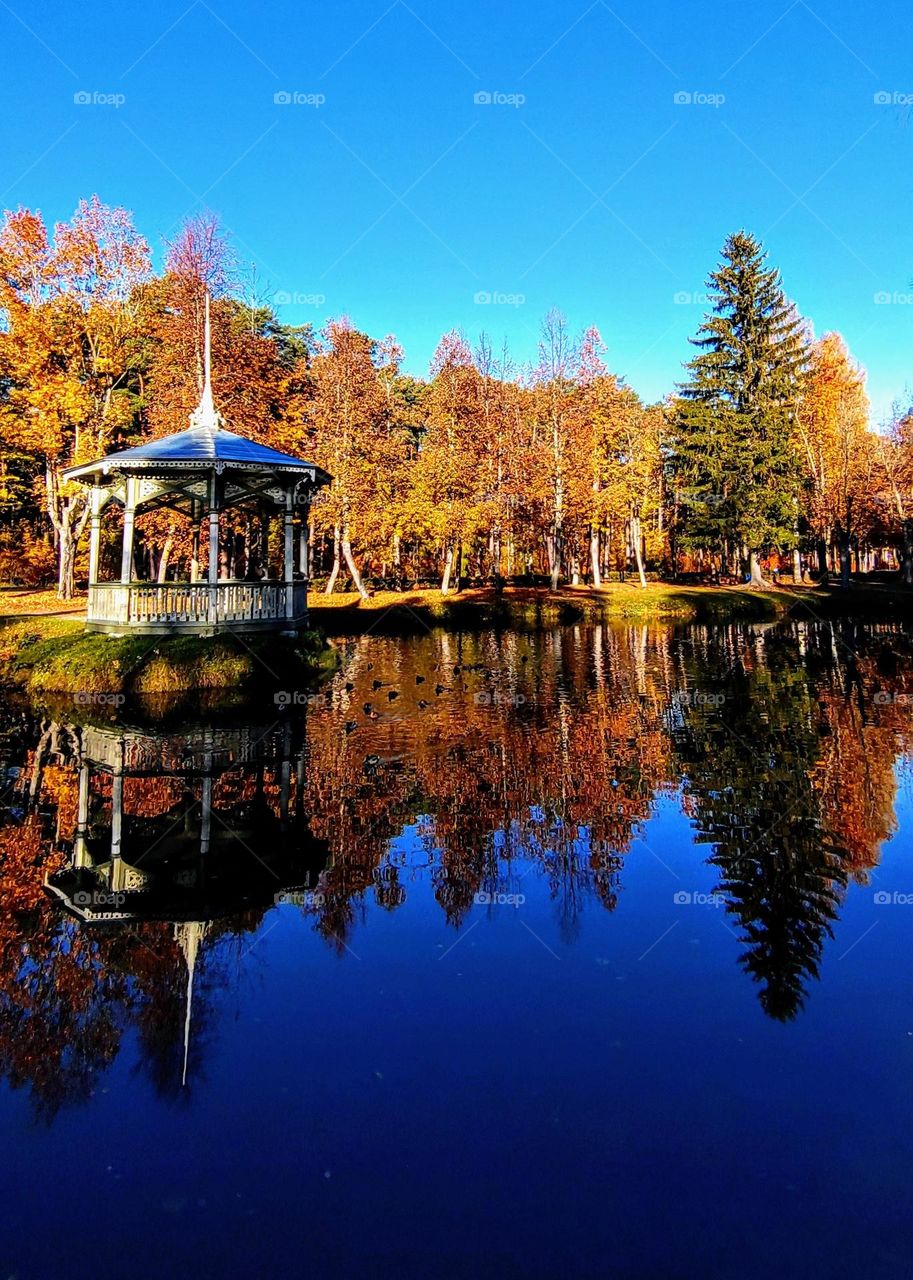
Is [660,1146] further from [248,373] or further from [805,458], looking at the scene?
[805,458]

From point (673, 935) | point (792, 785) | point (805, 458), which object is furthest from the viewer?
point (805, 458)

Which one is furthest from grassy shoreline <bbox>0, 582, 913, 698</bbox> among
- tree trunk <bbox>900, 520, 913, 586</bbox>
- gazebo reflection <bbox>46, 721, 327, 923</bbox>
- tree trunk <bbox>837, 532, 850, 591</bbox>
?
gazebo reflection <bbox>46, 721, 327, 923</bbox>

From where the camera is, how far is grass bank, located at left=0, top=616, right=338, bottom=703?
17.1 m

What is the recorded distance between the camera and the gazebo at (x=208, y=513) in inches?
744

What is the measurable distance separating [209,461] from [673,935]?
16.5 metres

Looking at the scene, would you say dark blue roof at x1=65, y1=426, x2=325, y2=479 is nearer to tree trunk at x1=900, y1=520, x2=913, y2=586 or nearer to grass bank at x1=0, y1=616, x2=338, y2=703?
grass bank at x1=0, y1=616, x2=338, y2=703

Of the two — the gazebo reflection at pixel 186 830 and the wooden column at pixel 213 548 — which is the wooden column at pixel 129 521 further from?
the gazebo reflection at pixel 186 830

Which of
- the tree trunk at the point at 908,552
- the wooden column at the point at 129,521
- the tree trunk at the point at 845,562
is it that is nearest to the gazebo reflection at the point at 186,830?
the wooden column at the point at 129,521

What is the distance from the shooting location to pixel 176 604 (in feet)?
62.5

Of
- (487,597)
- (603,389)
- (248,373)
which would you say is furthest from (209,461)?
(603,389)

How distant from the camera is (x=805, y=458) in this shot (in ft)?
179

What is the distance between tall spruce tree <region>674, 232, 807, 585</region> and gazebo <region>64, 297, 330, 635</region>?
116ft

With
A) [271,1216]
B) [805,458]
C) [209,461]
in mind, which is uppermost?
[805,458]

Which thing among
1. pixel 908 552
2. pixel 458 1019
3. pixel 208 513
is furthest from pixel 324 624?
pixel 908 552
